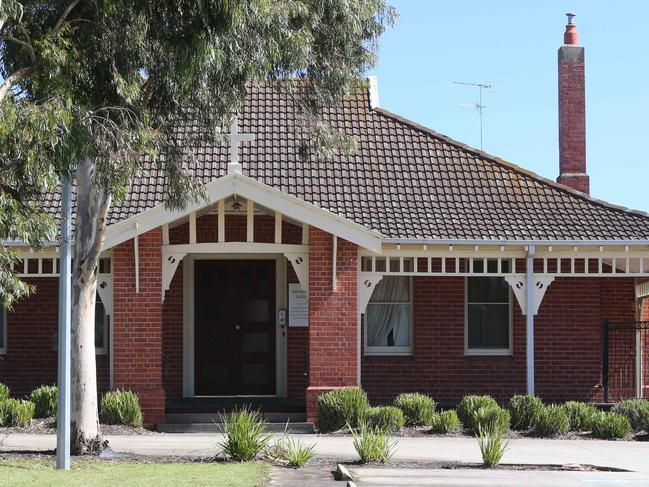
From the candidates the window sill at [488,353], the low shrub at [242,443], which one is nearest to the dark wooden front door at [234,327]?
the window sill at [488,353]

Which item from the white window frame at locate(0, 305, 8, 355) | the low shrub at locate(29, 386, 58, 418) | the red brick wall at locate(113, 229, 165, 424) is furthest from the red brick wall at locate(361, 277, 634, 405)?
the white window frame at locate(0, 305, 8, 355)

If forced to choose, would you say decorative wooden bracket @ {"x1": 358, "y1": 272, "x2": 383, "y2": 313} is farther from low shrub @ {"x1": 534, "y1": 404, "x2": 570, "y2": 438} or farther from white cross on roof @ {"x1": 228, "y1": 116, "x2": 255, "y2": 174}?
low shrub @ {"x1": 534, "y1": 404, "x2": 570, "y2": 438}

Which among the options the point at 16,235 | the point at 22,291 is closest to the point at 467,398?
the point at 22,291

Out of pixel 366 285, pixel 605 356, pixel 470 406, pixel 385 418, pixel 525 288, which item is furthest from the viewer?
pixel 605 356

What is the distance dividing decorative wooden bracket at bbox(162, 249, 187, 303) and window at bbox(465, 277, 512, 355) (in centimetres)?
573

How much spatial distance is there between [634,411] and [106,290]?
8727 mm

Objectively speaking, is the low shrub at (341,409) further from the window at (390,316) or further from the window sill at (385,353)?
the window at (390,316)

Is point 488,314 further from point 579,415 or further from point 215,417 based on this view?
point 215,417

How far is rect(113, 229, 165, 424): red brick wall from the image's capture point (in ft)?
65.9

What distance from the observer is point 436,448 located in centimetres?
1752

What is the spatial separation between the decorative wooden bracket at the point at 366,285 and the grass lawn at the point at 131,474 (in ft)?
19.7

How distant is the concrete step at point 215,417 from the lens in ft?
66.4

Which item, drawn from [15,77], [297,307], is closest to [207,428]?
[297,307]

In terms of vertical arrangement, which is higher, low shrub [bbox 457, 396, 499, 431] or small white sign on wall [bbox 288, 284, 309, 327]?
small white sign on wall [bbox 288, 284, 309, 327]
